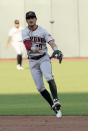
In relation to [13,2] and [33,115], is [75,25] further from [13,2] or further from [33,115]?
[33,115]

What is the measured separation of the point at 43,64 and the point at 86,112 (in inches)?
59.8

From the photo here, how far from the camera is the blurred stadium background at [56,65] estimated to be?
13.7 metres

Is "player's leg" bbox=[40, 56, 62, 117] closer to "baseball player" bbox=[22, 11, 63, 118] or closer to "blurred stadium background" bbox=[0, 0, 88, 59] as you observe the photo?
"baseball player" bbox=[22, 11, 63, 118]

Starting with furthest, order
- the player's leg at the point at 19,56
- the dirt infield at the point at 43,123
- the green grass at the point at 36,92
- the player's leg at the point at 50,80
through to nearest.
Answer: the player's leg at the point at 19,56, the green grass at the point at 36,92, the player's leg at the point at 50,80, the dirt infield at the point at 43,123

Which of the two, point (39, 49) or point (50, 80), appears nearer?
point (50, 80)

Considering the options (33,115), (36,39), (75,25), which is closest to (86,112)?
(33,115)

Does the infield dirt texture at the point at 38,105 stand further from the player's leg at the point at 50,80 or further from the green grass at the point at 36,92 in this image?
the player's leg at the point at 50,80

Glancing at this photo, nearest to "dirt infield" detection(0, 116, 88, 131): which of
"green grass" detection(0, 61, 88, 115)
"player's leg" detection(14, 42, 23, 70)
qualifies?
"green grass" detection(0, 61, 88, 115)

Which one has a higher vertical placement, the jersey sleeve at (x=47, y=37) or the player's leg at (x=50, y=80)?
the jersey sleeve at (x=47, y=37)

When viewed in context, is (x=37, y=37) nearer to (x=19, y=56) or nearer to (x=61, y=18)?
(x=19, y=56)

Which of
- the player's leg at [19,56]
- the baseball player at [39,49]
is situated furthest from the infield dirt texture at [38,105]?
the player's leg at [19,56]

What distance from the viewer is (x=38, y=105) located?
13.8 metres

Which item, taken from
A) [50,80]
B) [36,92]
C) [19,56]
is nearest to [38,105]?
[50,80]

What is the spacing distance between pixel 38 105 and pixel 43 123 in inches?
116
